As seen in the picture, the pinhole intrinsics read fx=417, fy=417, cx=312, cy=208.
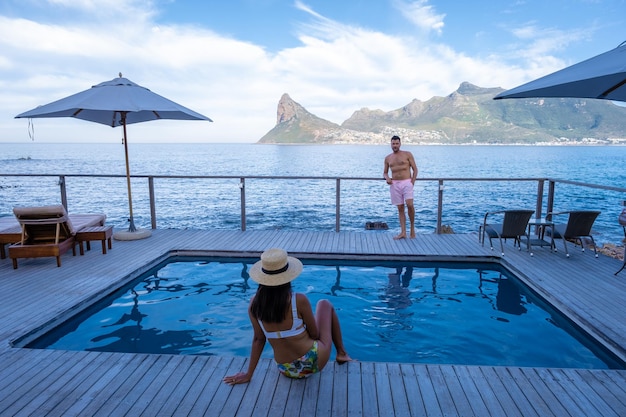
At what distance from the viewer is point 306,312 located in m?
2.45

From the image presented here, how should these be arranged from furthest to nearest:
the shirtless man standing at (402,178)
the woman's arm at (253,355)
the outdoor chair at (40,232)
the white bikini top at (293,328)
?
the shirtless man standing at (402,178), the outdoor chair at (40,232), the woman's arm at (253,355), the white bikini top at (293,328)

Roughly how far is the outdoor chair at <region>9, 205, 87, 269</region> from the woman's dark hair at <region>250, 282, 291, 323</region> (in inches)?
169

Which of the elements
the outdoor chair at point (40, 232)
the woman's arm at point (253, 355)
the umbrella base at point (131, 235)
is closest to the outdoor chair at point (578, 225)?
the woman's arm at point (253, 355)

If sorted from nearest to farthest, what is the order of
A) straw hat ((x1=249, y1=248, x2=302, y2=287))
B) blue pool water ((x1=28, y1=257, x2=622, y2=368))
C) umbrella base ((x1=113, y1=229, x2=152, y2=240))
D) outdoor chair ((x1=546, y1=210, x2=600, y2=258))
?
straw hat ((x1=249, y1=248, x2=302, y2=287)) < blue pool water ((x1=28, y1=257, x2=622, y2=368)) < outdoor chair ((x1=546, y1=210, x2=600, y2=258)) < umbrella base ((x1=113, y1=229, x2=152, y2=240))

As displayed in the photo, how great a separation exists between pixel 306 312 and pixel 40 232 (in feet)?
15.8

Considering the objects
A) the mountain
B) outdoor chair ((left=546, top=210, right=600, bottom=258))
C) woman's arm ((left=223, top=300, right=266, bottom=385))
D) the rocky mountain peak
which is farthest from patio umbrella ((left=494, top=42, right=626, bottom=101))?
the rocky mountain peak

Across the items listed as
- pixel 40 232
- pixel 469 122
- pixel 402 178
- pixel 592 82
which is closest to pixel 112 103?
pixel 40 232

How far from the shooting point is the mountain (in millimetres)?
109938

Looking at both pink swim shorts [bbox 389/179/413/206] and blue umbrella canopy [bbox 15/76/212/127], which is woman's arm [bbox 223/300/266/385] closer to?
blue umbrella canopy [bbox 15/76/212/127]

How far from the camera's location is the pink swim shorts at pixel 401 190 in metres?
7.00

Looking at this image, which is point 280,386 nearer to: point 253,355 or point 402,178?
point 253,355

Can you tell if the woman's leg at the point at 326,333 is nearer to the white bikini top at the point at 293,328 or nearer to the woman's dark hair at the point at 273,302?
the white bikini top at the point at 293,328

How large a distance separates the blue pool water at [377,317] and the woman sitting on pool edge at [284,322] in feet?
3.13

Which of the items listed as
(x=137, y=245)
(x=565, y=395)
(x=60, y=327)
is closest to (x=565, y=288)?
(x=565, y=395)
